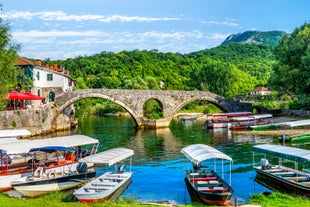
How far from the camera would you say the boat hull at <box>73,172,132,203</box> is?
18391 millimetres

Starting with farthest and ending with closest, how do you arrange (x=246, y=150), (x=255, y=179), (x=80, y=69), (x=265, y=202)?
(x=80, y=69), (x=246, y=150), (x=255, y=179), (x=265, y=202)

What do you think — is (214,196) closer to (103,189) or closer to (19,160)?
(103,189)

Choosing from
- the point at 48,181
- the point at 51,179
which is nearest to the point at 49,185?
the point at 48,181

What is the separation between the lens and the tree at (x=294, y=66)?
171 feet

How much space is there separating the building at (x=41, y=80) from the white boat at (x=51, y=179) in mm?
30992

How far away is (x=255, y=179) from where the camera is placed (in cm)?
2409

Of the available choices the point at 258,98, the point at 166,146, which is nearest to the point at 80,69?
the point at 258,98

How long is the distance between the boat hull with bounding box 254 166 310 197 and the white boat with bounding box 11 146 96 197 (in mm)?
10484

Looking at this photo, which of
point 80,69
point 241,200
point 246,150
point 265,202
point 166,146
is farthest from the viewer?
point 80,69

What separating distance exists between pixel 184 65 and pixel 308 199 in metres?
108

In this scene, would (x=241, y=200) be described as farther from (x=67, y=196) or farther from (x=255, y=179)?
(x=67, y=196)

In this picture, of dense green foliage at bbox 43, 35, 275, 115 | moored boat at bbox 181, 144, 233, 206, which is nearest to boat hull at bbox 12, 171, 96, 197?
moored boat at bbox 181, 144, 233, 206

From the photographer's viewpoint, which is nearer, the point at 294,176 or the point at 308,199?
the point at 308,199

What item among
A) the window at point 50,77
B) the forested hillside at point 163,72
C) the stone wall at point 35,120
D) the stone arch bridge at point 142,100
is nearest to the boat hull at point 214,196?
the stone wall at point 35,120
